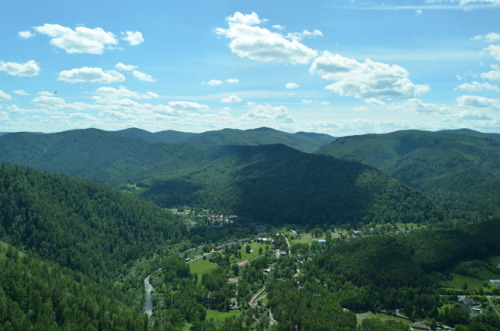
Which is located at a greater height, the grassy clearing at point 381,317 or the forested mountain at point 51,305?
the forested mountain at point 51,305

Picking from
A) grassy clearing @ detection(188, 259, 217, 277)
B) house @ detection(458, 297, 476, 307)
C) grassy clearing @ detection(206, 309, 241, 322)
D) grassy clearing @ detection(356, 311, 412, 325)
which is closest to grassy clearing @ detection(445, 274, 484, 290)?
house @ detection(458, 297, 476, 307)

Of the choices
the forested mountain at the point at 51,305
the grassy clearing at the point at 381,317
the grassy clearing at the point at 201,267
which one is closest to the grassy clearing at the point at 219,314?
the forested mountain at the point at 51,305

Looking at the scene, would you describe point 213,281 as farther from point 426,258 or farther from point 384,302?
point 426,258

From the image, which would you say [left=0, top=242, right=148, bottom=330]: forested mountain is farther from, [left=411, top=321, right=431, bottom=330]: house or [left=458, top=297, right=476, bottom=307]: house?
[left=458, top=297, right=476, bottom=307]: house

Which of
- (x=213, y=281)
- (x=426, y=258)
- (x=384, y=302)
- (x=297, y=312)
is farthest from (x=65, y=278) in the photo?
(x=426, y=258)

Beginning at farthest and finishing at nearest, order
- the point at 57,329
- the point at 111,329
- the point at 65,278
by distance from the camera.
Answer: the point at 65,278 → the point at 111,329 → the point at 57,329

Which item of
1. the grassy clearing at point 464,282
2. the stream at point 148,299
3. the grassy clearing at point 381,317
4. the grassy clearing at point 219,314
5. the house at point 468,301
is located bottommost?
the stream at point 148,299

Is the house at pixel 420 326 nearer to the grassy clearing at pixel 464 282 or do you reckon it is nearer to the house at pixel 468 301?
the house at pixel 468 301

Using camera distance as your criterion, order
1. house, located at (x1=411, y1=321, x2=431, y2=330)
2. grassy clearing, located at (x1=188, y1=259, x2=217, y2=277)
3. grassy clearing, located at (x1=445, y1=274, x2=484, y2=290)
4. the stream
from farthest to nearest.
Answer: grassy clearing, located at (x1=188, y1=259, x2=217, y2=277) → grassy clearing, located at (x1=445, y1=274, x2=484, y2=290) → the stream → house, located at (x1=411, y1=321, x2=431, y2=330)
